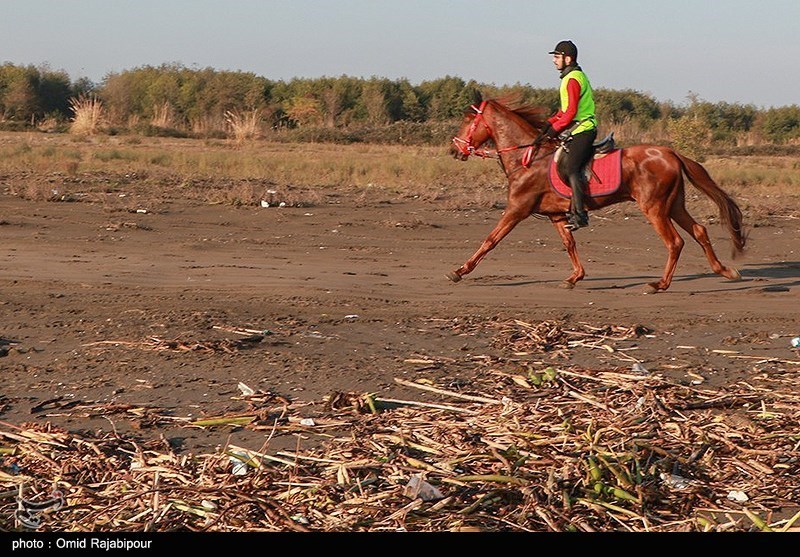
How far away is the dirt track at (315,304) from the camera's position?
7.34m

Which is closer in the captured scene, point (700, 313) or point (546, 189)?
point (700, 313)

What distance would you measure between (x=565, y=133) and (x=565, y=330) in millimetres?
3042

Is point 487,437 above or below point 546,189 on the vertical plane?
below

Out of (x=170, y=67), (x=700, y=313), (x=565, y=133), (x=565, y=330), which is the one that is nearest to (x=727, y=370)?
(x=565, y=330)

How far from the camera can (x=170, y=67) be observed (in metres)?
56.3

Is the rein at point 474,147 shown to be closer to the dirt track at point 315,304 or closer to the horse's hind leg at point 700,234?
the dirt track at point 315,304

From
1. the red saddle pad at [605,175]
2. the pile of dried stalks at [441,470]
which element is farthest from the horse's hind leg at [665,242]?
the pile of dried stalks at [441,470]

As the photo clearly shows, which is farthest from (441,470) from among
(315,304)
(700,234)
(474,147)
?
(474,147)

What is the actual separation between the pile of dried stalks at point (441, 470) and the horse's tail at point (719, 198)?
17.4ft

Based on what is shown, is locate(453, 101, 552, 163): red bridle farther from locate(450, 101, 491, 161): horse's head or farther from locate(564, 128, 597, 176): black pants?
locate(564, 128, 597, 176): black pants

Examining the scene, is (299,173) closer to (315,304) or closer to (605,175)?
(605,175)

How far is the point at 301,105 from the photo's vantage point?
5094 centimetres

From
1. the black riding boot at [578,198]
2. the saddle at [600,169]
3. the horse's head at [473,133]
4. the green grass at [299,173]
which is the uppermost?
the horse's head at [473,133]
